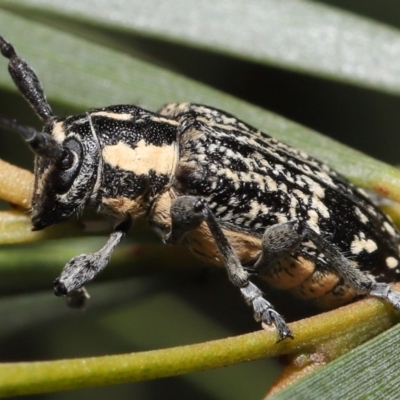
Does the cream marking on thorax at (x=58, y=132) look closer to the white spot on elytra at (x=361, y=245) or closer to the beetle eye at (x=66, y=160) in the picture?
the beetle eye at (x=66, y=160)

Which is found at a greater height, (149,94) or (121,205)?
(149,94)

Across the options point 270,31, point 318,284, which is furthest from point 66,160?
point 318,284

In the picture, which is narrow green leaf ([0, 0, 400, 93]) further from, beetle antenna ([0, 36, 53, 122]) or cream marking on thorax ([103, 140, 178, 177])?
cream marking on thorax ([103, 140, 178, 177])

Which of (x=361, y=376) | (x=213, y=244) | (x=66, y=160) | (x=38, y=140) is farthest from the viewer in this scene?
(x=213, y=244)

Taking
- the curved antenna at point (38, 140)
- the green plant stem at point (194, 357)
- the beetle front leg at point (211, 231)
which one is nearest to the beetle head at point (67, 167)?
the curved antenna at point (38, 140)

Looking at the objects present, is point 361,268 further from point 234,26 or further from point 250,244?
point 234,26

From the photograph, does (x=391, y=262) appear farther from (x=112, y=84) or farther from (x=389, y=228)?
(x=112, y=84)

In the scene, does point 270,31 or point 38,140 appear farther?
point 270,31
